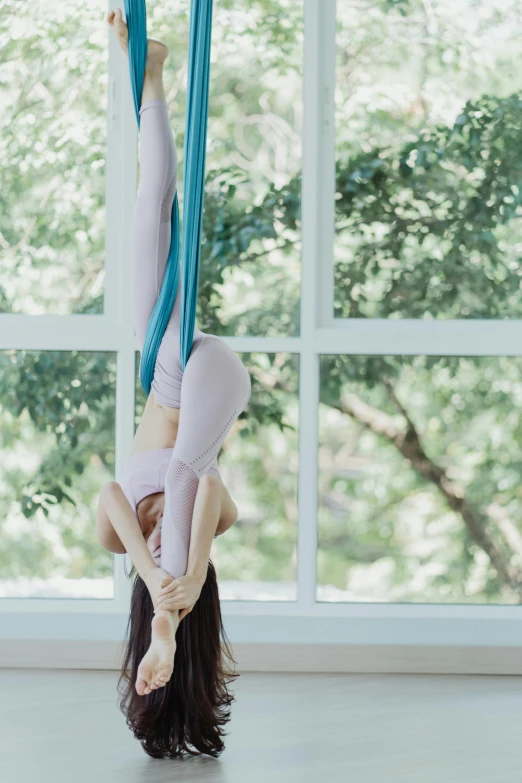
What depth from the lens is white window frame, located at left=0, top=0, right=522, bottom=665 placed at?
3113mm

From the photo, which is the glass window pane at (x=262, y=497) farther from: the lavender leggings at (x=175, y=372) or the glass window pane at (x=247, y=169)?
the lavender leggings at (x=175, y=372)

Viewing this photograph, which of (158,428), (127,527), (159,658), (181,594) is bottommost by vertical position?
(159,658)

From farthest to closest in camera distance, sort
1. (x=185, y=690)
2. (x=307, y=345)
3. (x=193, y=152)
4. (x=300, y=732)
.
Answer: (x=307, y=345) → (x=300, y=732) → (x=185, y=690) → (x=193, y=152)

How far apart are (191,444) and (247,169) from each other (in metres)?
1.42

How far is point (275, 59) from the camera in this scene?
3.17 m

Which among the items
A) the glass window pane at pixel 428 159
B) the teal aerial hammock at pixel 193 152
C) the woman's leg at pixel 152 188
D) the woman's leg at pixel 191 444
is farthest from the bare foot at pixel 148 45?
the glass window pane at pixel 428 159

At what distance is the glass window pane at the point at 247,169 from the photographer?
3.18 meters

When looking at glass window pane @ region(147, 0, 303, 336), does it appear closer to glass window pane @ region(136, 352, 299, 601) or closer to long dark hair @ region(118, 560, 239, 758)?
glass window pane @ region(136, 352, 299, 601)

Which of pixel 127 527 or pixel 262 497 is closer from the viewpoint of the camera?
pixel 127 527

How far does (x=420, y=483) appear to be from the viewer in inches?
129

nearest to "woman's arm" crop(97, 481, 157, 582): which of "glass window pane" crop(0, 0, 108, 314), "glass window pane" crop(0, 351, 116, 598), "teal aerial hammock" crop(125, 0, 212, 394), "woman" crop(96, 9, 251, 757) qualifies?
"woman" crop(96, 9, 251, 757)

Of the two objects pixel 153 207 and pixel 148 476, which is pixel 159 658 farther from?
pixel 153 207

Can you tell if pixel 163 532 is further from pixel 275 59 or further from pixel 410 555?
pixel 275 59

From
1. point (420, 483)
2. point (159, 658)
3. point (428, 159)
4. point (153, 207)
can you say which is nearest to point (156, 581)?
point (159, 658)
